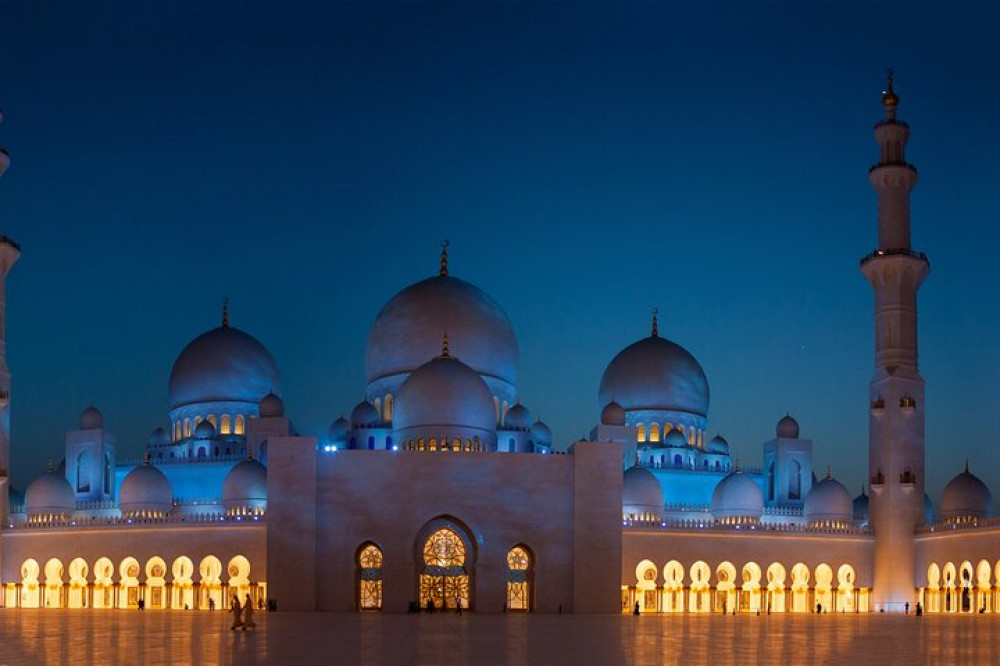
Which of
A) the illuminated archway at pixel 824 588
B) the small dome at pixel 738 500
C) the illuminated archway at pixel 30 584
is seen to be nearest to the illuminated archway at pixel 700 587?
the small dome at pixel 738 500

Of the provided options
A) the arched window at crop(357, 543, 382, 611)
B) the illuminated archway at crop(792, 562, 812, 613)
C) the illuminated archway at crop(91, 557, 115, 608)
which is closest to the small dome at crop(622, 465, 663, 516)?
the illuminated archway at crop(792, 562, 812, 613)

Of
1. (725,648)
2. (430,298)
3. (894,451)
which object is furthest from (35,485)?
(725,648)

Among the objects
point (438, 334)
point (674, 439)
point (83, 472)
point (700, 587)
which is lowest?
point (700, 587)

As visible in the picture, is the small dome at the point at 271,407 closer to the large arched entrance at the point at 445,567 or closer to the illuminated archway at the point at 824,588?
the large arched entrance at the point at 445,567

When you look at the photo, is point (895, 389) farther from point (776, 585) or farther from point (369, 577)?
point (369, 577)

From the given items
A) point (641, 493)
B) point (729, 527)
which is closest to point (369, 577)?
point (641, 493)

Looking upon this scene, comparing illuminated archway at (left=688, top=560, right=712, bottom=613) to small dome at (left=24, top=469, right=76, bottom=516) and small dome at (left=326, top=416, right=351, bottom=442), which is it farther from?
small dome at (left=24, top=469, right=76, bottom=516)
